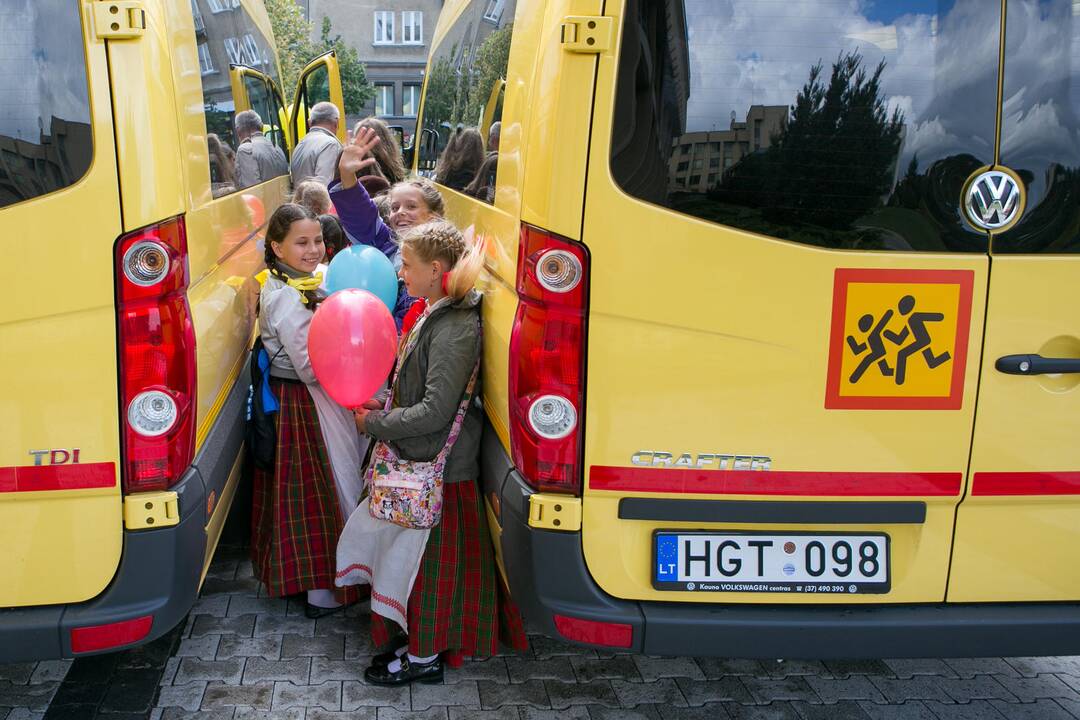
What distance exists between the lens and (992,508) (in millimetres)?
2637

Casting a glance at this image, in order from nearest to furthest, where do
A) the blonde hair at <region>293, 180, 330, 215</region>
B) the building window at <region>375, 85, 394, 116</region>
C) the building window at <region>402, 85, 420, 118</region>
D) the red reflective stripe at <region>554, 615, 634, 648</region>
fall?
the red reflective stripe at <region>554, 615, 634, 648</region>
the blonde hair at <region>293, 180, 330, 215</region>
the building window at <region>402, 85, 420, 118</region>
the building window at <region>375, 85, 394, 116</region>

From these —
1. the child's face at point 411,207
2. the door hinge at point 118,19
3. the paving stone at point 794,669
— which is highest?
the door hinge at point 118,19

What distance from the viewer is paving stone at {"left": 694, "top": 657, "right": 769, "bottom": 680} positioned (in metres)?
3.55

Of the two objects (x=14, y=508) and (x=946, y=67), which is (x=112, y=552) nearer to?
(x=14, y=508)

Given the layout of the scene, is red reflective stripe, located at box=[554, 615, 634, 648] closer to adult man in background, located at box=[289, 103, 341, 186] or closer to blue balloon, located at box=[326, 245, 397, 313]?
blue balloon, located at box=[326, 245, 397, 313]

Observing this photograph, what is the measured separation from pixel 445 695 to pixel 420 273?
144 cm

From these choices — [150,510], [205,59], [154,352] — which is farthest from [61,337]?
[205,59]

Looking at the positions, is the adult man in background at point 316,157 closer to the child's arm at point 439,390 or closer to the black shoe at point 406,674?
the child's arm at point 439,390

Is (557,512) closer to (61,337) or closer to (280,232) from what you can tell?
(61,337)

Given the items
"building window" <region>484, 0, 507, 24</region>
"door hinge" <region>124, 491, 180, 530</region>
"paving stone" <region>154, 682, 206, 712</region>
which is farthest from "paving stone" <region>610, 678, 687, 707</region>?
"building window" <region>484, 0, 507, 24</region>

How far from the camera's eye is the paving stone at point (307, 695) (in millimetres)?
3189

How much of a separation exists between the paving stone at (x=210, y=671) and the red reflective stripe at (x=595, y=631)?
137 cm

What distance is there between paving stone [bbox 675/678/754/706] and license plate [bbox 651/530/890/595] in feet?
3.05

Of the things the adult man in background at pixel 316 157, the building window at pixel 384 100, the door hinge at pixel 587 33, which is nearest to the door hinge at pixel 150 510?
the door hinge at pixel 587 33
